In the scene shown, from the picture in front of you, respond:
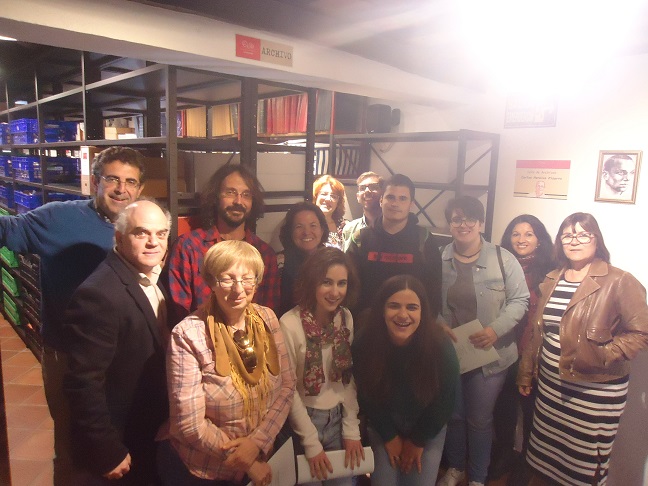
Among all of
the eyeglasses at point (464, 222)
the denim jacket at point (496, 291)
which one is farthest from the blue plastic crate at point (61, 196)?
the denim jacket at point (496, 291)

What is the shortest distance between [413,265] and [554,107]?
4.57ft

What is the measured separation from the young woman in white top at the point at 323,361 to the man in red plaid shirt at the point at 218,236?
0.87 ft

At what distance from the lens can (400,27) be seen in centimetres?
177

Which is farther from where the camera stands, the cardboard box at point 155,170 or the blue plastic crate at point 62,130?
the blue plastic crate at point 62,130

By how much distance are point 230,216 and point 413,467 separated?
130 centimetres

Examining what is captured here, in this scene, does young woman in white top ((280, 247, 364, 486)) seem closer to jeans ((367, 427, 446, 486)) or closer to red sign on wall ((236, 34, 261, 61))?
jeans ((367, 427, 446, 486))

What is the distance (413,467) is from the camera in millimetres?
1825

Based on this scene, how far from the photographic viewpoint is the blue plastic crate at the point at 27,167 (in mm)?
3703

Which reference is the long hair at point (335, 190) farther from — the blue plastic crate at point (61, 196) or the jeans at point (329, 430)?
the blue plastic crate at point (61, 196)

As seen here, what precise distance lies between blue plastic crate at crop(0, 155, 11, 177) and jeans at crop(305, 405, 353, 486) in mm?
4436

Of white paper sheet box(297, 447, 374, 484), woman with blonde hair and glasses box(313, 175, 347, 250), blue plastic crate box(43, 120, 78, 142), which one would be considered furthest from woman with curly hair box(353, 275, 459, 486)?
blue plastic crate box(43, 120, 78, 142)

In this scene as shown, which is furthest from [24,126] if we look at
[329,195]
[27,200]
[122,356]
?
[122,356]

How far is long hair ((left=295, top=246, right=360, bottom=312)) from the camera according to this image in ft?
5.57

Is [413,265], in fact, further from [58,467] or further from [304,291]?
[58,467]
